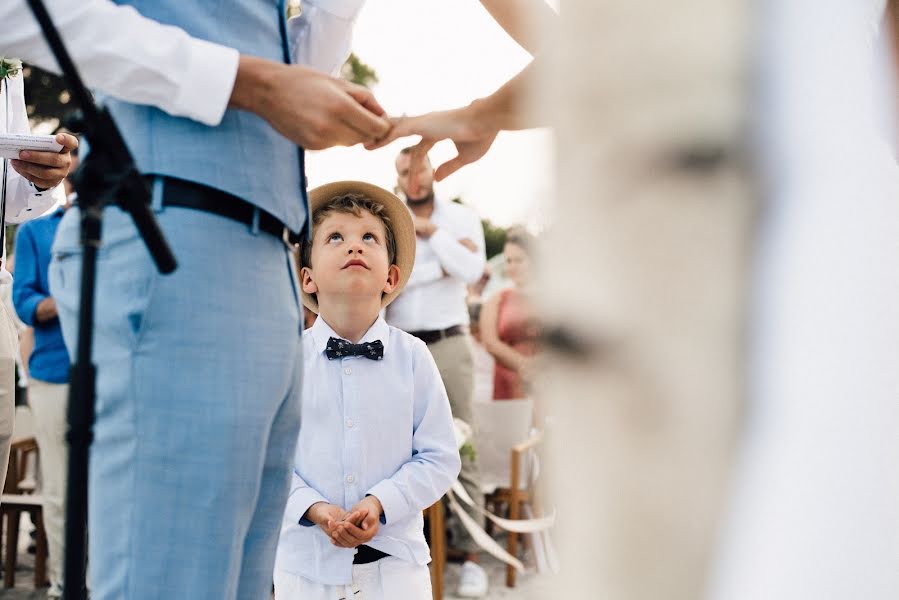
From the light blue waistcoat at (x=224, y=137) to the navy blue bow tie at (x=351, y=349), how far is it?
1.11 meters

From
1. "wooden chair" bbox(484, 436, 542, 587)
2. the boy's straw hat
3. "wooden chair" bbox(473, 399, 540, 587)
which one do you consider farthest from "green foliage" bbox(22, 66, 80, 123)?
the boy's straw hat

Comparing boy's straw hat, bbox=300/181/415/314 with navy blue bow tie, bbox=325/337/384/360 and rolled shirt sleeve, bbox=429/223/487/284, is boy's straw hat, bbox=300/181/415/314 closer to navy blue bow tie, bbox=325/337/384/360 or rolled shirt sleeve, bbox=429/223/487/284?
navy blue bow tie, bbox=325/337/384/360

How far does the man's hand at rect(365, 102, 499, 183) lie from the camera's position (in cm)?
89

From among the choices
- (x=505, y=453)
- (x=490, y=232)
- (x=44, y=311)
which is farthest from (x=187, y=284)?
(x=490, y=232)

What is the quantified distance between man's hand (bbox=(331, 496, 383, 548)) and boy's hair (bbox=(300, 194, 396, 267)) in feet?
2.48

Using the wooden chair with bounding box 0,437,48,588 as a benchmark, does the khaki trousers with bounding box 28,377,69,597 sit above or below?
above

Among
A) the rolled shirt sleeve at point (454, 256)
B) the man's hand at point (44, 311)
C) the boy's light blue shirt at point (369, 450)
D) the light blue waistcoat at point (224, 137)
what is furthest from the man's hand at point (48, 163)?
the rolled shirt sleeve at point (454, 256)

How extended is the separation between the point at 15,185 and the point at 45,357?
4.91 ft

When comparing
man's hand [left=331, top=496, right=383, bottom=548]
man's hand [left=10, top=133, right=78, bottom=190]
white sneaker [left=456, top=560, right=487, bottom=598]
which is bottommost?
white sneaker [left=456, top=560, right=487, bottom=598]

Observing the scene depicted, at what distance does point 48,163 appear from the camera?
6.38 ft

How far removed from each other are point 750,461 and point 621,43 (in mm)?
173

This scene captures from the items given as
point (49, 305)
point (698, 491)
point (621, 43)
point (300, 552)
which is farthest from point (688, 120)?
point (49, 305)

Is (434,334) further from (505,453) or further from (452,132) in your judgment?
(452,132)

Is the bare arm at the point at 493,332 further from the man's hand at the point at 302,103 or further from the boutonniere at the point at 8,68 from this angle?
the man's hand at the point at 302,103
